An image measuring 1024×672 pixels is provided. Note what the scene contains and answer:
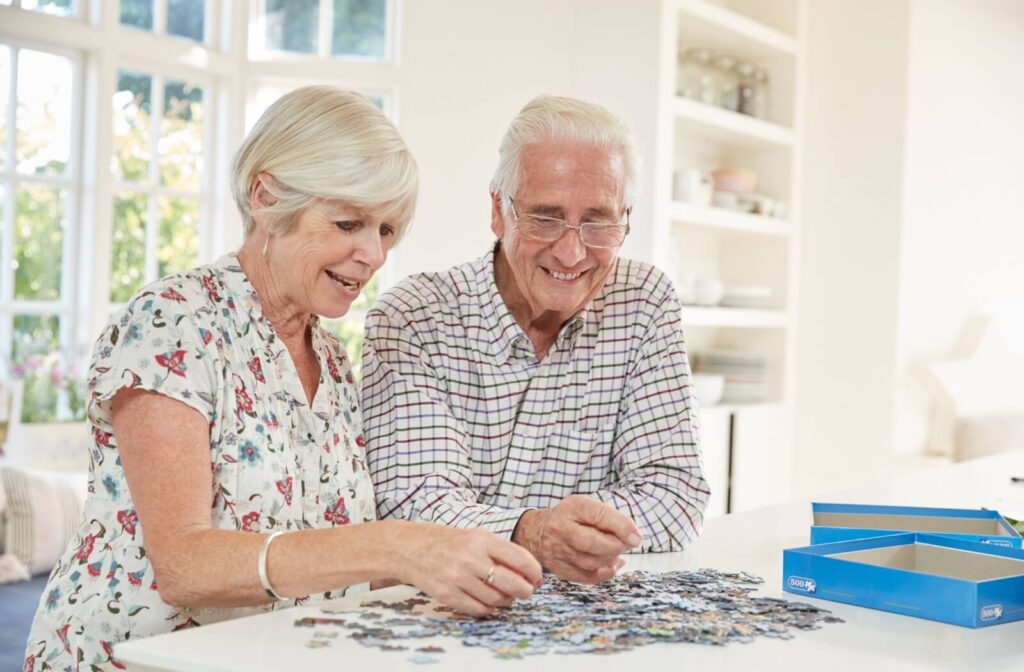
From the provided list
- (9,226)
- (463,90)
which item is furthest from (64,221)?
(463,90)

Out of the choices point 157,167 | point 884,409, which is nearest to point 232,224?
point 157,167

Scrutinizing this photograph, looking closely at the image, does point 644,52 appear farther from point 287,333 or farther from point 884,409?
point 287,333

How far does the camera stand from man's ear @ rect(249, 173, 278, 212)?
1.79 metres

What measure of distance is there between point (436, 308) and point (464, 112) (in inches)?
140

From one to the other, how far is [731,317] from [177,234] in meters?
2.70

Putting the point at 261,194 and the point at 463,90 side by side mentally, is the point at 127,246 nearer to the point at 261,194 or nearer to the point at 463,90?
the point at 463,90

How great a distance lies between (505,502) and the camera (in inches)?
84.8

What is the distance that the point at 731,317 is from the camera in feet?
19.8

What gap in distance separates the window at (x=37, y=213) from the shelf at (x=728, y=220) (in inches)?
106

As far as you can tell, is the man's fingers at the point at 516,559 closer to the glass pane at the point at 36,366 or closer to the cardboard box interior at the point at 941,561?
the cardboard box interior at the point at 941,561

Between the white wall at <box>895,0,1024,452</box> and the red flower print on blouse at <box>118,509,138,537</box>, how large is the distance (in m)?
5.11

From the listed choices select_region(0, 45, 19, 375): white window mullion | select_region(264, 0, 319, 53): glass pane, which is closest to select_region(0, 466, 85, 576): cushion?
select_region(0, 45, 19, 375): white window mullion

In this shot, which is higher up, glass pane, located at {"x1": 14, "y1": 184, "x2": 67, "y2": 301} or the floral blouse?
glass pane, located at {"x1": 14, "y1": 184, "x2": 67, "y2": 301}

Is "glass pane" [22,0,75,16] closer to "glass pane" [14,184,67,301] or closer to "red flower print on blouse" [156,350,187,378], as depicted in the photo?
"glass pane" [14,184,67,301]
